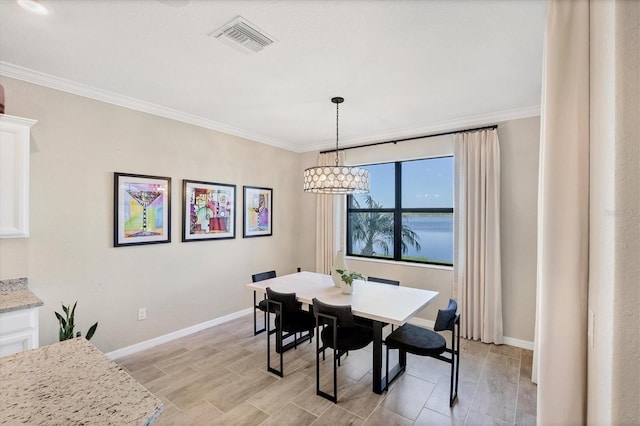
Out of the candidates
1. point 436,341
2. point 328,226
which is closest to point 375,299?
point 436,341

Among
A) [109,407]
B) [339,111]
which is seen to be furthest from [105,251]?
[339,111]

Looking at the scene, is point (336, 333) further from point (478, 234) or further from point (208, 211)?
point (208, 211)

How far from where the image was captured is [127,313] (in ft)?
10.4

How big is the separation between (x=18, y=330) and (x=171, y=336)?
163 cm

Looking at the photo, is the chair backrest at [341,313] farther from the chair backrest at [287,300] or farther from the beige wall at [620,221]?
the beige wall at [620,221]

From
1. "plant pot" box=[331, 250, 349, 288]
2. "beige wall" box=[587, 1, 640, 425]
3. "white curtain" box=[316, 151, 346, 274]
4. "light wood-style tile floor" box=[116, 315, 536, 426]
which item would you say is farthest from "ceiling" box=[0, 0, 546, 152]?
"light wood-style tile floor" box=[116, 315, 536, 426]

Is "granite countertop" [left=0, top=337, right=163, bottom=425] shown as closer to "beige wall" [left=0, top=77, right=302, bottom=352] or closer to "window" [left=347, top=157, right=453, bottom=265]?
"beige wall" [left=0, top=77, right=302, bottom=352]

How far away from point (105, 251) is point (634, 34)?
381 centimetres

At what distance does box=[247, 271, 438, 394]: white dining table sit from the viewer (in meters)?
2.38

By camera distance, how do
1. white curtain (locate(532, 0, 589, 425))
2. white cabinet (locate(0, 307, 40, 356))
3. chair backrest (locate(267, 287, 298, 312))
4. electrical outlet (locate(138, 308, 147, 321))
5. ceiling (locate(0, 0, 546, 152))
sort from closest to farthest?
white curtain (locate(532, 0, 589, 425)), ceiling (locate(0, 0, 546, 152)), white cabinet (locate(0, 307, 40, 356)), chair backrest (locate(267, 287, 298, 312)), electrical outlet (locate(138, 308, 147, 321))

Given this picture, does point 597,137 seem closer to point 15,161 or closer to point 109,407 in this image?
point 109,407

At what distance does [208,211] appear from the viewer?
3928 millimetres

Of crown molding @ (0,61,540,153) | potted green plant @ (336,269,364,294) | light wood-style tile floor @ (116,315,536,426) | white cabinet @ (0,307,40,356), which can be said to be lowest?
light wood-style tile floor @ (116,315,536,426)

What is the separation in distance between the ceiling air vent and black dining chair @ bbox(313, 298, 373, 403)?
78.1 inches
